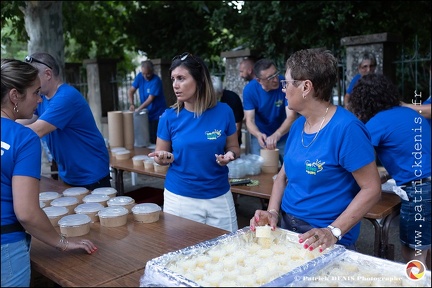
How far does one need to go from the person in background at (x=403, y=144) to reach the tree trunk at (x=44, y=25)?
18.1ft

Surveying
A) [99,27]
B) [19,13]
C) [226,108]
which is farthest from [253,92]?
[99,27]

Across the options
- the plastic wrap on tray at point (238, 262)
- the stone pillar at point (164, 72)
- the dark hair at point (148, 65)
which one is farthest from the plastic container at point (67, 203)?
the stone pillar at point (164, 72)

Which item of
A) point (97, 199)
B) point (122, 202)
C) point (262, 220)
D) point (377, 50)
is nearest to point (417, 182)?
point (262, 220)

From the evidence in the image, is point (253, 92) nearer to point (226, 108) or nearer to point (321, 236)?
point (226, 108)

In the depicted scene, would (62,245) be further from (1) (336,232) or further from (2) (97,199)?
(1) (336,232)

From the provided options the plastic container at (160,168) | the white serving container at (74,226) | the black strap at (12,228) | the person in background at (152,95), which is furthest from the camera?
the person in background at (152,95)

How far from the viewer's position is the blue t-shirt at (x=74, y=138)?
9.62 ft

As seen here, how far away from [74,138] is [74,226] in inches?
40.3

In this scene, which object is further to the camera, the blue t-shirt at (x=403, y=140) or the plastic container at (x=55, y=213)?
the blue t-shirt at (x=403, y=140)

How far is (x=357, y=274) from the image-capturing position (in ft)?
5.39

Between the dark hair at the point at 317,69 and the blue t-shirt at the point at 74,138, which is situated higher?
the dark hair at the point at 317,69

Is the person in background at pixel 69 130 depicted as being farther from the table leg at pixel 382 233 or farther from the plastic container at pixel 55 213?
the table leg at pixel 382 233

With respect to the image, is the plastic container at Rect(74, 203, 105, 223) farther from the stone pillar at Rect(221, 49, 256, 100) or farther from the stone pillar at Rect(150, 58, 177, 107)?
the stone pillar at Rect(150, 58, 177, 107)

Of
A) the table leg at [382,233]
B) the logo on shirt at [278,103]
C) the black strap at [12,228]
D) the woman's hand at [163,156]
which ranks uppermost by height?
the logo on shirt at [278,103]
